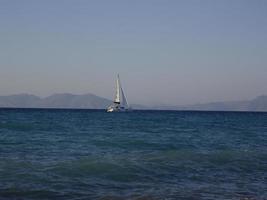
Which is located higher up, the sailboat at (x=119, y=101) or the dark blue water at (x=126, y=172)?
the sailboat at (x=119, y=101)

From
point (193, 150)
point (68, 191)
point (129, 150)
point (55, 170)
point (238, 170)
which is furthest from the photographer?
point (193, 150)

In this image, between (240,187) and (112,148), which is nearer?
(240,187)

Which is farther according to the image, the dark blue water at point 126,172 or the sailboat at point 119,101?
the sailboat at point 119,101

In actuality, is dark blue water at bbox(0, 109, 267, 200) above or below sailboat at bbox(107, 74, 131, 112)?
below

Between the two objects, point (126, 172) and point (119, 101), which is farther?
point (119, 101)

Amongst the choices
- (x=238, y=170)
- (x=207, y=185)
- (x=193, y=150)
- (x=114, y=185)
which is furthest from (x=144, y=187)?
(x=193, y=150)

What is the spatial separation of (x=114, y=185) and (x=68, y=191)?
77.2 inches

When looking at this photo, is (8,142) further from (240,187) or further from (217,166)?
(240,187)

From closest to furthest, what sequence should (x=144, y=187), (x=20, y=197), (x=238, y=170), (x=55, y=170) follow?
(x=20, y=197) < (x=144, y=187) < (x=55, y=170) < (x=238, y=170)

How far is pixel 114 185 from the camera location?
15.8m

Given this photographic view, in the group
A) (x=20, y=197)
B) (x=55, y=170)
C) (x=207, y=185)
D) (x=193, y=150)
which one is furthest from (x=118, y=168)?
(x=193, y=150)

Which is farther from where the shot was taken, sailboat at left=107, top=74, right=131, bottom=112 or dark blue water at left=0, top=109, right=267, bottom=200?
sailboat at left=107, top=74, right=131, bottom=112

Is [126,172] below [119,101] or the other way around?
below

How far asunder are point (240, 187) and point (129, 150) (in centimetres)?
1083
